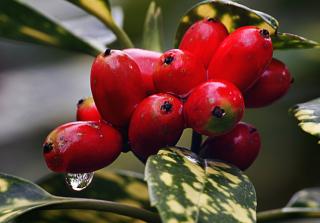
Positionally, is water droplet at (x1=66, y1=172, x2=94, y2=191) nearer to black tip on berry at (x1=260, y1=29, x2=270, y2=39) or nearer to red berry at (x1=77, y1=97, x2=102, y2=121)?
red berry at (x1=77, y1=97, x2=102, y2=121)

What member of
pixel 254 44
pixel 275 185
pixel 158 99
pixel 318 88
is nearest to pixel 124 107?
pixel 158 99

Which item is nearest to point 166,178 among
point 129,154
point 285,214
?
point 285,214

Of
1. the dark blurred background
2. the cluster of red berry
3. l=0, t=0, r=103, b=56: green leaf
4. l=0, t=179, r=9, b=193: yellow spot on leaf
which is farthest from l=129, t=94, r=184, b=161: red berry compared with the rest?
the dark blurred background

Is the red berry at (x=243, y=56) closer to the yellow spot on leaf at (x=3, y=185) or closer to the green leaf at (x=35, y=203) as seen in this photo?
the green leaf at (x=35, y=203)

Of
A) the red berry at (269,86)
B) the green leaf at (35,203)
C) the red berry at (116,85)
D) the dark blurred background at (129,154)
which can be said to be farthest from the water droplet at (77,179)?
the dark blurred background at (129,154)

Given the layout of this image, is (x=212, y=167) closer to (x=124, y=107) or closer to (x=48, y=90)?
(x=124, y=107)
